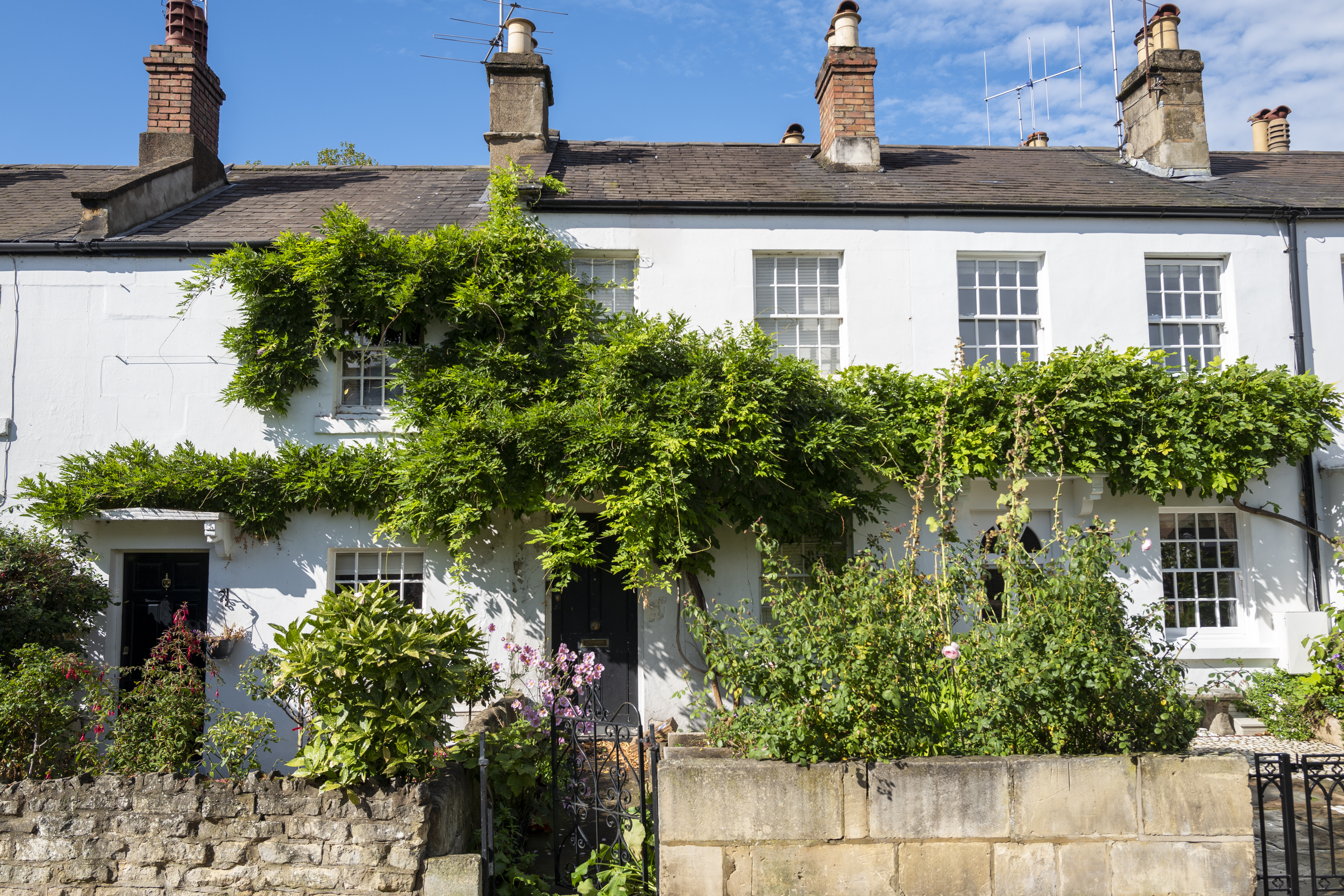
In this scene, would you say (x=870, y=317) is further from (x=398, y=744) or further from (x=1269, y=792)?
(x=398, y=744)

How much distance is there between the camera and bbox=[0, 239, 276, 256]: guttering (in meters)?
9.77

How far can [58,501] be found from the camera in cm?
888

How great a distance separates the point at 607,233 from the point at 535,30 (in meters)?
4.31

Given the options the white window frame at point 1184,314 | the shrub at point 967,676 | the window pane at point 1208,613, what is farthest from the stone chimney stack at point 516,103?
the window pane at point 1208,613

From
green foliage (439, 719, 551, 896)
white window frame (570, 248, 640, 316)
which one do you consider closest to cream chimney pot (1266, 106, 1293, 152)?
white window frame (570, 248, 640, 316)

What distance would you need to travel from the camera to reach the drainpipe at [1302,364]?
9.85 m

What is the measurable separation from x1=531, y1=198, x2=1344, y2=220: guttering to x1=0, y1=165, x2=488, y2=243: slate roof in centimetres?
170

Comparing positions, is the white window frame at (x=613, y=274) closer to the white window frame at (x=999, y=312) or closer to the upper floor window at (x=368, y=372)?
the upper floor window at (x=368, y=372)

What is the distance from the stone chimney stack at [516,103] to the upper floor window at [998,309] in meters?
6.25

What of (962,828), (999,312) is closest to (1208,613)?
(999,312)

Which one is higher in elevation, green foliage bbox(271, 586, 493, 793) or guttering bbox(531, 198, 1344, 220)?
guttering bbox(531, 198, 1344, 220)

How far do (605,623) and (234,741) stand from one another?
4720mm

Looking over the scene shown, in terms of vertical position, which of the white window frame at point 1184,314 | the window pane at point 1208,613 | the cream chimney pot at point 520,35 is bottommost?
the window pane at point 1208,613

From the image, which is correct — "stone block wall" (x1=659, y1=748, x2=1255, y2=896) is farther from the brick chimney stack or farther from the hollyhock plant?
the brick chimney stack
